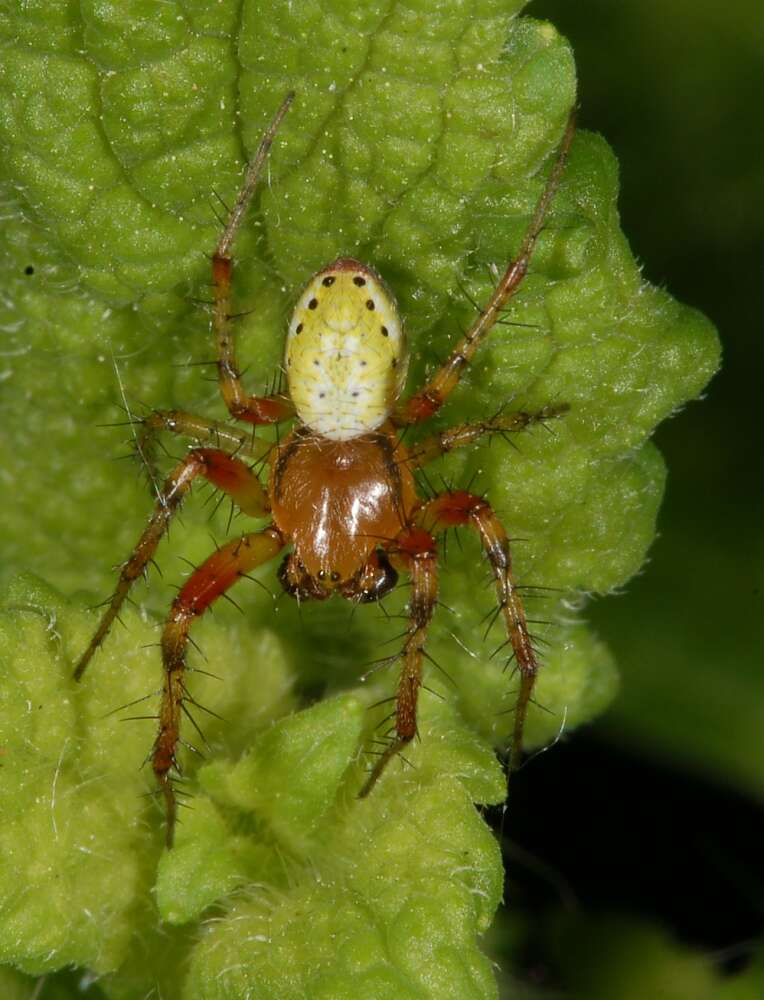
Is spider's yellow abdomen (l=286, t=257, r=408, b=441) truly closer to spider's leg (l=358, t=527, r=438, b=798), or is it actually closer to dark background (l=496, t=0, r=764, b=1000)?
spider's leg (l=358, t=527, r=438, b=798)

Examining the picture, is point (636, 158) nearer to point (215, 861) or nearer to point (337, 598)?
point (337, 598)

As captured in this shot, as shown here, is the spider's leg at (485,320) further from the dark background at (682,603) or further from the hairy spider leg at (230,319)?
the dark background at (682,603)

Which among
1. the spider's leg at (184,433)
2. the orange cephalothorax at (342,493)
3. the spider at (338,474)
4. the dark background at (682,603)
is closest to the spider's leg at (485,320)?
the spider at (338,474)

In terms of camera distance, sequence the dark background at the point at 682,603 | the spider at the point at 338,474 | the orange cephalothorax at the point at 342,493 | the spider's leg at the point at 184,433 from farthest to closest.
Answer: the dark background at the point at 682,603 < the orange cephalothorax at the point at 342,493 < the spider's leg at the point at 184,433 < the spider at the point at 338,474

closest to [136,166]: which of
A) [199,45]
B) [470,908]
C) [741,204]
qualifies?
[199,45]

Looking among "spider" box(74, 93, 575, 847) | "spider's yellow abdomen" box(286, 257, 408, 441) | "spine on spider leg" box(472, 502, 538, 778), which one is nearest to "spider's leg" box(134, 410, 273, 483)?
"spider" box(74, 93, 575, 847)

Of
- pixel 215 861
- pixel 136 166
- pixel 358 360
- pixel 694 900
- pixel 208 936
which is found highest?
pixel 136 166

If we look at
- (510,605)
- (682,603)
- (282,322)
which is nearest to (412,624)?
(510,605)
